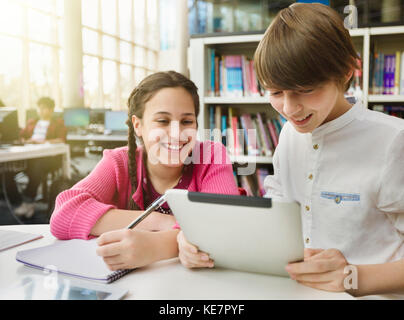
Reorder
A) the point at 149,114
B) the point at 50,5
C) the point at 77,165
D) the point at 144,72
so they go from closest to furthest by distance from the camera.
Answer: the point at 149,114, the point at 77,165, the point at 50,5, the point at 144,72

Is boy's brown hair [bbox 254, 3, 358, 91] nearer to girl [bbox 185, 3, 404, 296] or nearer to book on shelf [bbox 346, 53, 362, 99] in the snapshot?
girl [bbox 185, 3, 404, 296]

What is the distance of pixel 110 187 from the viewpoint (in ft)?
3.87

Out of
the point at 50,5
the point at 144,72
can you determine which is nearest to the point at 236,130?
the point at 50,5

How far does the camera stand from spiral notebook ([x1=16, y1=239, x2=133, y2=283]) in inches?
28.3

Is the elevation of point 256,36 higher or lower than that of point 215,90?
higher

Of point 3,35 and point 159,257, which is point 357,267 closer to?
point 159,257

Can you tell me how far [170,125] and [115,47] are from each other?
9443mm

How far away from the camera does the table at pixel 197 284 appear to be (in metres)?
0.65

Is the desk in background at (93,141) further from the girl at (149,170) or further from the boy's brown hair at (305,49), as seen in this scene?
the boy's brown hair at (305,49)
